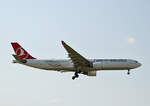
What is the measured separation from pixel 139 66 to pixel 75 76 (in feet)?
50.8

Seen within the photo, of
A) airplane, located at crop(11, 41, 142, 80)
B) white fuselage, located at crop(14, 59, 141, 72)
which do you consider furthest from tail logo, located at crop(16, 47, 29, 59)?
white fuselage, located at crop(14, 59, 141, 72)

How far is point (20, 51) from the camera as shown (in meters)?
82.9

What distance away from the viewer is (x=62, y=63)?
78.2m

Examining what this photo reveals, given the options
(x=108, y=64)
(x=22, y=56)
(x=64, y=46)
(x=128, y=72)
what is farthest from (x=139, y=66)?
(x=22, y=56)

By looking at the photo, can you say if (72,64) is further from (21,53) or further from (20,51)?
(20,51)

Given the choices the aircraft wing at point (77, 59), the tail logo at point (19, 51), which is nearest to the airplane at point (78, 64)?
the aircraft wing at point (77, 59)

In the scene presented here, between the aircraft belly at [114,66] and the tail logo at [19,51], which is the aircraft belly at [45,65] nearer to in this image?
the tail logo at [19,51]

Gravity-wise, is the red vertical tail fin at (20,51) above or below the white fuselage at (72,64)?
above

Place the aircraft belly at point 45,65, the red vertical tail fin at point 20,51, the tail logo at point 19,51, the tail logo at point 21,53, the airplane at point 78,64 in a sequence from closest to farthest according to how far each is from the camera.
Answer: the airplane at point 78,64 → the aircraft belly at point 45,65 → the red vertical tail fin at point 20,51 → the tail logo at point 21,53 → the tail logo at point 19,51

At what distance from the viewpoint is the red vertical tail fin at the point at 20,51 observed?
81062 millimetres

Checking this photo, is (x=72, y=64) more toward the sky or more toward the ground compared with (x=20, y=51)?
more toward the ground

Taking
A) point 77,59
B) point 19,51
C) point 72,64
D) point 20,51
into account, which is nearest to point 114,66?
point 77,59

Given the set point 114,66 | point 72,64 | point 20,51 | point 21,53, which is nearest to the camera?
point 114,66

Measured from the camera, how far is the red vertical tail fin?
81.1 metres
